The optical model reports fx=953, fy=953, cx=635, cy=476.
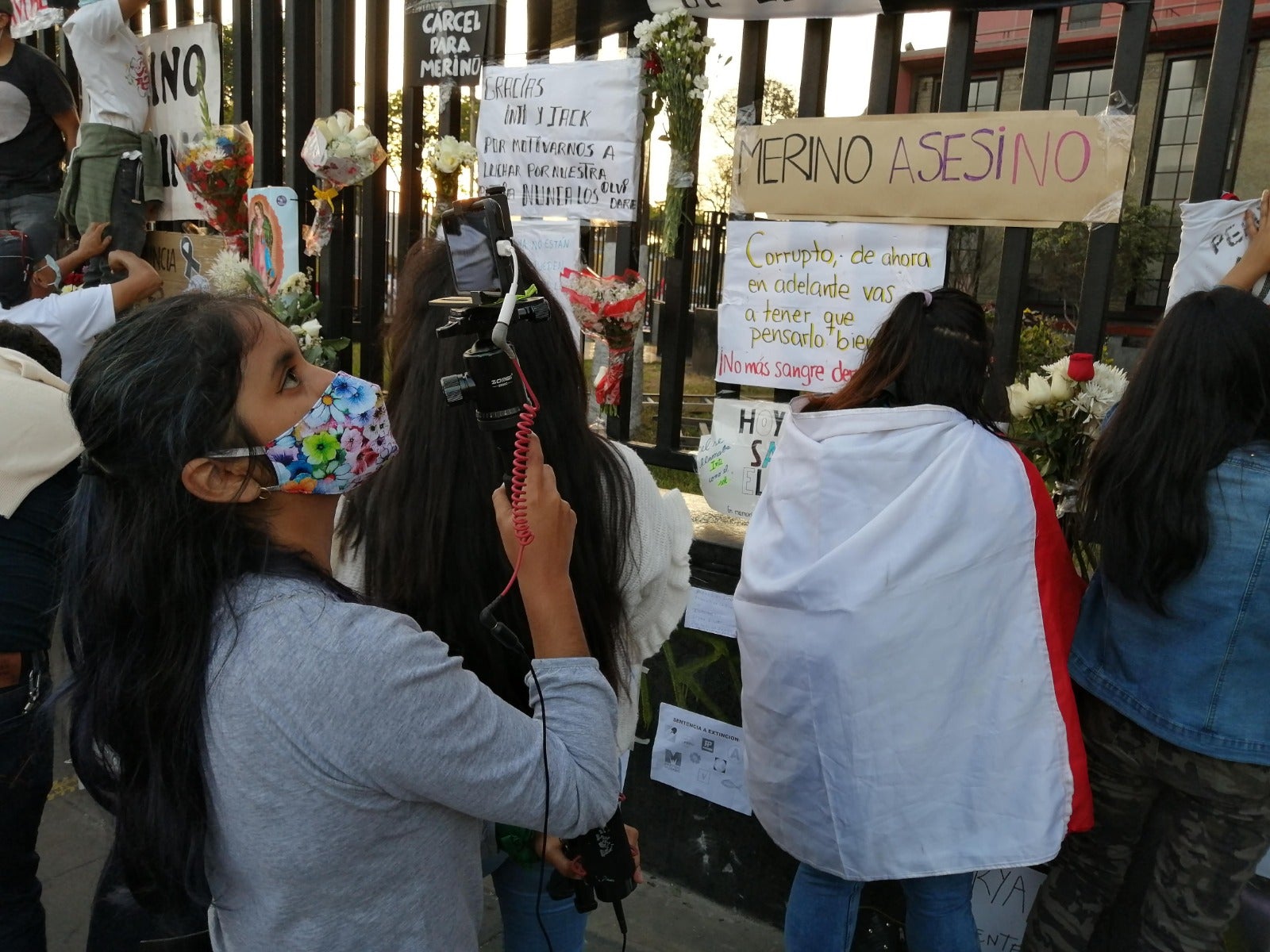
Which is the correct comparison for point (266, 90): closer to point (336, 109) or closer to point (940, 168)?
point (336, 109)

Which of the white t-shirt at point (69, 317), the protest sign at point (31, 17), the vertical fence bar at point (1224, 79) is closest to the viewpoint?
the vertical fence bar at point (1224, 79)

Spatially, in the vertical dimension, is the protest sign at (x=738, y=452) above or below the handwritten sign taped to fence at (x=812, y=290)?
below

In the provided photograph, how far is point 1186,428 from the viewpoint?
1996 millimetres

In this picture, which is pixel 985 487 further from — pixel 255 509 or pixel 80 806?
pixel 80 806

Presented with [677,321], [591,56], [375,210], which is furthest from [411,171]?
[677,321]

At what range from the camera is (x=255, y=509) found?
1.31 meters

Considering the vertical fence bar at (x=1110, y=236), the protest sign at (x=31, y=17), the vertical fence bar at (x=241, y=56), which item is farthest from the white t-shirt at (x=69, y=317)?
the vertical fence bar at (x=1110, y=236)

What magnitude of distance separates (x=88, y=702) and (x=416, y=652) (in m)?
0.47

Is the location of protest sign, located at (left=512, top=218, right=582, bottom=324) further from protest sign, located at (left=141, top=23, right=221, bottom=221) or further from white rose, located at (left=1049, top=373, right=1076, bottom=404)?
protest sign, located at (left=141, top=23, right=221, bottom=221)

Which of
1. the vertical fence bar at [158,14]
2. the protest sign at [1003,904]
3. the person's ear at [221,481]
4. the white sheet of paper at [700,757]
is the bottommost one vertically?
the protest sign at [1003,904]

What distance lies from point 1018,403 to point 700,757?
153 centimetres

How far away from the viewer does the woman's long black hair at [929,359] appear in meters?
2.16

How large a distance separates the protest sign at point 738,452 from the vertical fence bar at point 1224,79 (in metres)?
1.30

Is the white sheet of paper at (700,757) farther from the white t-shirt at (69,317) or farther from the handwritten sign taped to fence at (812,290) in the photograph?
the white t-shirt at (69,317)
